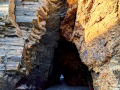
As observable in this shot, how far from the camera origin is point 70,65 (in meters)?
9.34

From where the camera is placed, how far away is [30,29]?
212 inches

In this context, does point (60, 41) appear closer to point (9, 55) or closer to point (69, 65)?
point (69, 65)

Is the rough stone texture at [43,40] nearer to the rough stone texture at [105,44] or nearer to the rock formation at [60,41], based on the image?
the rock formation at [60,41]

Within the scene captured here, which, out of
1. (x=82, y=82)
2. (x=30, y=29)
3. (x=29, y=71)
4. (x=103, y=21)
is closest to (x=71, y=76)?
(x=82, y=82)

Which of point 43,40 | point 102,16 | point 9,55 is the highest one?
point 102,16

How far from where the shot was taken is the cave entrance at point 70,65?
8.77 metres

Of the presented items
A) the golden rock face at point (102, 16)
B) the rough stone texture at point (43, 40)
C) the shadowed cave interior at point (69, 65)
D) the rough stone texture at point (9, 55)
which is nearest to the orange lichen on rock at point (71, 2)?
the rough stone texture at point (43, 40)

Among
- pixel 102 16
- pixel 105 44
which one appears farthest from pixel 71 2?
pixel 105 44

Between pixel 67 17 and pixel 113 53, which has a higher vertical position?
pixel 67 17

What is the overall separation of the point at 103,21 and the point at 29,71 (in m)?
5.17

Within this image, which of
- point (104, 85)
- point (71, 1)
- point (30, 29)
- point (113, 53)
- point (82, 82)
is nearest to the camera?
point (113, 53)

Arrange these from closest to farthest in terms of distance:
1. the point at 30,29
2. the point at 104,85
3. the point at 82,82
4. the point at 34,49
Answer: the point at 104,85 < the point at 30,29 < the point at 34,49 < the point at 82,82

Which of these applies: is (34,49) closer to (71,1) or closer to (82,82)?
(71,1)

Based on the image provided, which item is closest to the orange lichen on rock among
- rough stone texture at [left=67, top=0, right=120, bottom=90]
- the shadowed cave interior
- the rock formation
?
the rock formation
